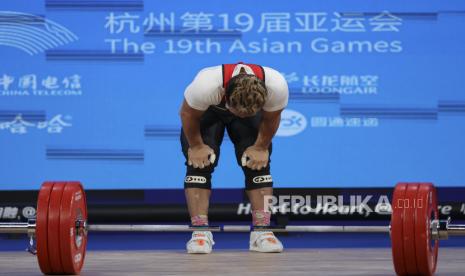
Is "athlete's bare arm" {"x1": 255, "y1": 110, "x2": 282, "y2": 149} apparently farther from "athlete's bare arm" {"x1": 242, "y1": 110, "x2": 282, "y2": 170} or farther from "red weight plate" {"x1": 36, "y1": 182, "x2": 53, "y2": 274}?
"red weight plate" {"x1": 36, "y1": 182, "x2": 53, "y2": 274}

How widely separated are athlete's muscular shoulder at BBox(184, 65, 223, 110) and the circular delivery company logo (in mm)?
1701

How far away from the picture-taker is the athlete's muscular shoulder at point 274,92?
409cm

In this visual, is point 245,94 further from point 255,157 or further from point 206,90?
point 255,157

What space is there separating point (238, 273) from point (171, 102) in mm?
2306

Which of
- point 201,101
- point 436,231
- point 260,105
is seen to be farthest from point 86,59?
point 436,231

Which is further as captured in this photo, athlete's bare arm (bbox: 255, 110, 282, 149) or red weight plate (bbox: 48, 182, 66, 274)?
athlete's bare arm (bbox: 255, 110, 282, 149)

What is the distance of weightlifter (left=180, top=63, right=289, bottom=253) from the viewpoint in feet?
13.4

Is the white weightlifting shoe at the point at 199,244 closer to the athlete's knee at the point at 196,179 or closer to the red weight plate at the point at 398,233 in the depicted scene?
the athlete's knee at the point at 196,179

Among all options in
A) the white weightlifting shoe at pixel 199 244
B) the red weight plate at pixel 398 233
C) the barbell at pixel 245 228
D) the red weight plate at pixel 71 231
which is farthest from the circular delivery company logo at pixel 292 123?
the red weight plate at pixel 398 233

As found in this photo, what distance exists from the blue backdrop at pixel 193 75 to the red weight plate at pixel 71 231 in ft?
A: 6.70

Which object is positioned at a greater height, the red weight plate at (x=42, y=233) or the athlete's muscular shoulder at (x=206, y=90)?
the athlete's muscular shoulder at (x=206, y=90)

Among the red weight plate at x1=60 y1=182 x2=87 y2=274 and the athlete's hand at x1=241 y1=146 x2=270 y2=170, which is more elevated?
the athlete's hand at x1=241 y1=146 x2=270 y2=170

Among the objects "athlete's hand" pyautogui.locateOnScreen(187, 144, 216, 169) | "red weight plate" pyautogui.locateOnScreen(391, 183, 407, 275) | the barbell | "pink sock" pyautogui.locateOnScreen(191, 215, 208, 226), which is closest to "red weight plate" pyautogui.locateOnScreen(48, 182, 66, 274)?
the barbell

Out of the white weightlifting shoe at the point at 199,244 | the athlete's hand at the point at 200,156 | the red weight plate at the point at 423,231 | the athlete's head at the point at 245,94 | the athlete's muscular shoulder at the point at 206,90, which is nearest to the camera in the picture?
the red weight plate at the point at 423,231
